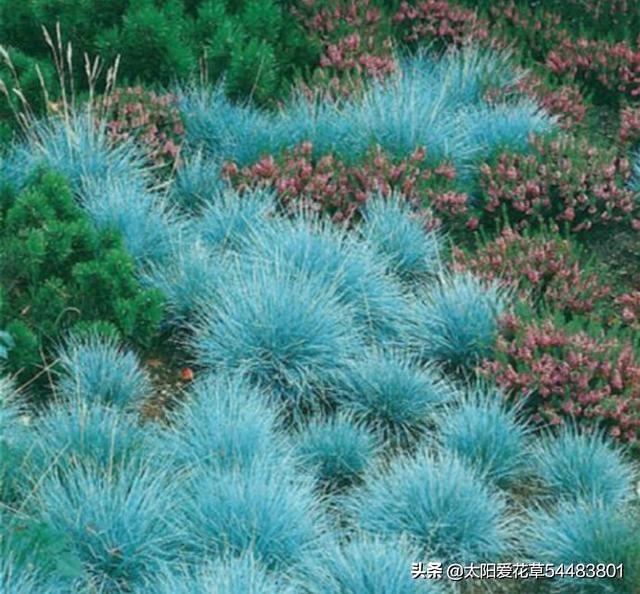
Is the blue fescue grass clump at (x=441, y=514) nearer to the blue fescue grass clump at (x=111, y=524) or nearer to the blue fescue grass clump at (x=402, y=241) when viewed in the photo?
the blue fescue grass clump at (x=111, y=524)

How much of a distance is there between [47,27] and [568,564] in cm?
442

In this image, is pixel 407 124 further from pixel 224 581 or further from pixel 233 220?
pixel 224 581

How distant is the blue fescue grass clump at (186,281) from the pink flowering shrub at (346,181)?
0.69 meters

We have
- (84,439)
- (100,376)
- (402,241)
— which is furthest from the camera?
(402,241)

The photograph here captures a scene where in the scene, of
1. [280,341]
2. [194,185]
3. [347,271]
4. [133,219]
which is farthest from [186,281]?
[194,185]

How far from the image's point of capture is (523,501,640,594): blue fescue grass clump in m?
5.46

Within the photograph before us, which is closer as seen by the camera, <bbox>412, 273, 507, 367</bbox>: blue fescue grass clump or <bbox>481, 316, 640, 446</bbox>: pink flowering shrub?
<bbox>481, 316, 640, 446</bbox>: pink flowering shrub

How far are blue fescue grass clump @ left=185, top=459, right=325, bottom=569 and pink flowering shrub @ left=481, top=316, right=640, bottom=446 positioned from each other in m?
1.29

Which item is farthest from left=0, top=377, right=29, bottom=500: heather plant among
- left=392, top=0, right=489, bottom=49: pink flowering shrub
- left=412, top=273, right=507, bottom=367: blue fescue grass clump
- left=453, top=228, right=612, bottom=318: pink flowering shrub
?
left=392, top=0, right=489, bottom=49: pink flowering shrub

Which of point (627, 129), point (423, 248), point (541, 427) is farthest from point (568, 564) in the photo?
point (627, 129)

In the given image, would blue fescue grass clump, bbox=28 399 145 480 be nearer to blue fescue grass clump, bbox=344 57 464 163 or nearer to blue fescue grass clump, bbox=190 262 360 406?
blue fescue grass clump, bbox=190 262 360 406

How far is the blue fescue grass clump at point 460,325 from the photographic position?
6.76m

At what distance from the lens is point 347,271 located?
691 centimetres

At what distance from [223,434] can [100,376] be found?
2.20 feet
